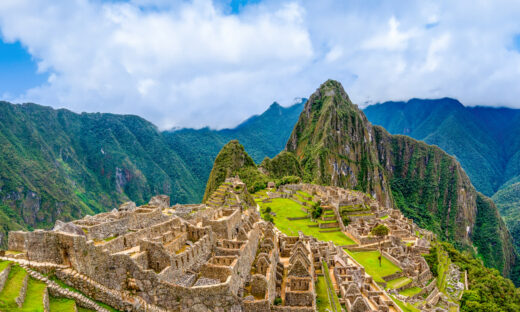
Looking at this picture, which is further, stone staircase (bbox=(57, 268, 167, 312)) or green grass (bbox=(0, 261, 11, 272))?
stone staircase (bbox=(57, 268, 167, 312))

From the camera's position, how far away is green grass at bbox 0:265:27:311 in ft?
39.1

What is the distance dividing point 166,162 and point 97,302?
19102cm

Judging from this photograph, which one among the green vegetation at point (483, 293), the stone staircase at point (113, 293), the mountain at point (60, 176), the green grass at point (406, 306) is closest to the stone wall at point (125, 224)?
the stone staircase at point (113, 293)

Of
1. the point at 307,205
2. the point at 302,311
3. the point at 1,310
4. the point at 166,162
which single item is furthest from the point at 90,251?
the point at 166,162

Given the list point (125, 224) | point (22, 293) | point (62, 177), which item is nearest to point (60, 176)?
point (62, 177)

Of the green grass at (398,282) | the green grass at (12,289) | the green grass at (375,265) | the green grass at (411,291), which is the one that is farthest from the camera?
the green grass at (375,265)

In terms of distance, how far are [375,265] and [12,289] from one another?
3757cm

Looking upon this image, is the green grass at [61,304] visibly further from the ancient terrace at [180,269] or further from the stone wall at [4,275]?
the stone wall at [4,275]

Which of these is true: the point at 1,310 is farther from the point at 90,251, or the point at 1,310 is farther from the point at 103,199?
the point at 103,199

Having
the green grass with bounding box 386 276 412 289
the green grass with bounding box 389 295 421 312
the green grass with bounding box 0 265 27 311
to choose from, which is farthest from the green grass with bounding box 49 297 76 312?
the green grass with bounding box 386 276 412 289

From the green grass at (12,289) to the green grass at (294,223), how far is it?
36110 mm

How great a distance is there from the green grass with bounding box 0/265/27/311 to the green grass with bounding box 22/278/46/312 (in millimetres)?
458

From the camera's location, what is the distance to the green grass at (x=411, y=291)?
35.6 meters

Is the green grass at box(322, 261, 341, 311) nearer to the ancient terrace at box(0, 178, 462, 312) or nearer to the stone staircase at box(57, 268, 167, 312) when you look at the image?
the ancient terrace at box(0, 178, 462, 312)
